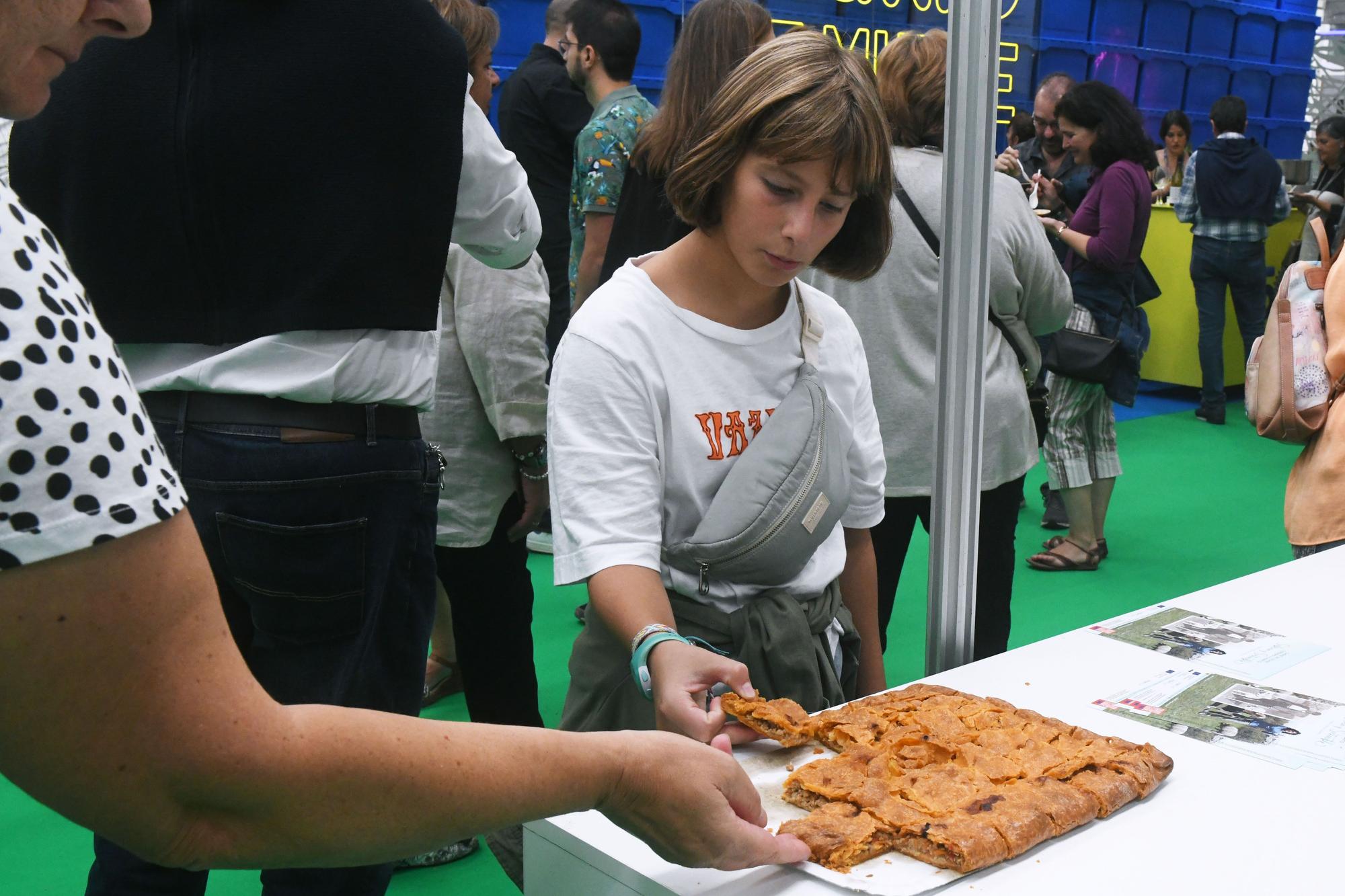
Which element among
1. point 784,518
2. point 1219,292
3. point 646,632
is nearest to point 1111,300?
point 1219,292

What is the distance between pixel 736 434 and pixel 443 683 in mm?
2031

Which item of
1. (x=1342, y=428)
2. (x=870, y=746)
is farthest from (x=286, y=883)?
(x=1342, y=428)

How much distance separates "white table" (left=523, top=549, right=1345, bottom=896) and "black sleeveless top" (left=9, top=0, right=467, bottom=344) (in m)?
0.72

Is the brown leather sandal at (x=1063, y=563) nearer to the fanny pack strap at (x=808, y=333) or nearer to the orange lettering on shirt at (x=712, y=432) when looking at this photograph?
the fanny pack strap at (x=808, y=333)

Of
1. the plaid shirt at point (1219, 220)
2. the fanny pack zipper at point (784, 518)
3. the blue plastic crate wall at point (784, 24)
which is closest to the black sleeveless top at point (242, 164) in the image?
the fanny pack zipper at point (784, 518)

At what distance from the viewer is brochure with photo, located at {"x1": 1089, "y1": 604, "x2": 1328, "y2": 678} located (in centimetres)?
161

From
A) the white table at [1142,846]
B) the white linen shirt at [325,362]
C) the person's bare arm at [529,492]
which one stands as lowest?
the person's bare arm at [529,492]

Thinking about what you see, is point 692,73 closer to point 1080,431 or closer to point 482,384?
point 482,384

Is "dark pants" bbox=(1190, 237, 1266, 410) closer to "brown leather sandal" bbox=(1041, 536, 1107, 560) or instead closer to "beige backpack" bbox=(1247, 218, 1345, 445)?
"brown leather sandal" bbox=(1041, 536, 1107, 560)

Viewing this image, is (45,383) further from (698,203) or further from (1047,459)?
(1047,459)

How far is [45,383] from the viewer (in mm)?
604

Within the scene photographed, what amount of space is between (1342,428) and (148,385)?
214cm

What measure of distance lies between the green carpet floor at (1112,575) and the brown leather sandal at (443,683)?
3 centimetres

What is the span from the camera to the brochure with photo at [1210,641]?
1.61 metres
